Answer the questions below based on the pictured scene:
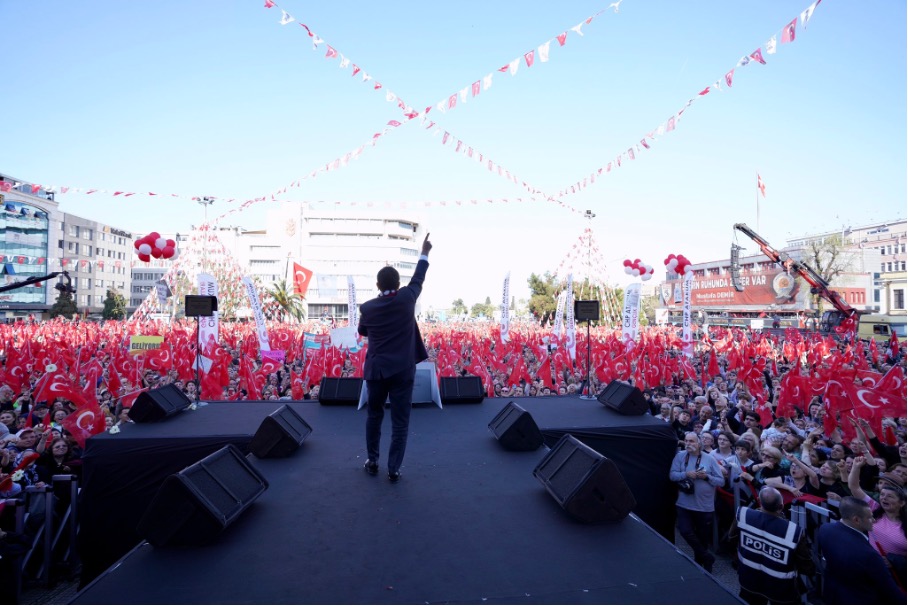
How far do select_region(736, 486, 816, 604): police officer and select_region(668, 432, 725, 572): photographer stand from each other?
140 cm

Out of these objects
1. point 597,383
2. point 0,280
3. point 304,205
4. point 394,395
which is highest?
point 304,205

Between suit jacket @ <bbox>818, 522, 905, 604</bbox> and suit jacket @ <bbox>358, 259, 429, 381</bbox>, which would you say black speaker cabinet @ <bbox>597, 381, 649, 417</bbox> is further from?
suit jacket @ <bbox>358, 259, 429, 381</bbox>

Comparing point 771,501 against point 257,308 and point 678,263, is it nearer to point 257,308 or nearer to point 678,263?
point 678,263

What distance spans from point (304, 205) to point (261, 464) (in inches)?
3093

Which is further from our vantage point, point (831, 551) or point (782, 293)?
point (782, 293)

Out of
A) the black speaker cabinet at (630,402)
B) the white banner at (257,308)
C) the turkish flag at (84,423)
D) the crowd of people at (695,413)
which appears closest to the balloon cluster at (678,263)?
the crowd of people at (695,413)

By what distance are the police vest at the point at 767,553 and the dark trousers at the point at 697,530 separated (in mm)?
1450

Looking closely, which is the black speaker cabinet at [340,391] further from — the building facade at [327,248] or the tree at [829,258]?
the building facade at [327,248]

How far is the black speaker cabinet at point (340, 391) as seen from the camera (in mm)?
6914

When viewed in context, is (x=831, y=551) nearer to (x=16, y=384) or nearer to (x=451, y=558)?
(x=451, y=558)

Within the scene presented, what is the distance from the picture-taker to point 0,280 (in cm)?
5234

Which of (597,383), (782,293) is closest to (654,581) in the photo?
(597,383)

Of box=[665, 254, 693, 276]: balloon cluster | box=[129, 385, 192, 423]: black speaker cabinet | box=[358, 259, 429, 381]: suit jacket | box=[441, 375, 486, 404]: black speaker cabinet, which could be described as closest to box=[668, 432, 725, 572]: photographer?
box=[441, 375, 486, 404]: black speaker cabinet

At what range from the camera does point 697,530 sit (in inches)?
214
